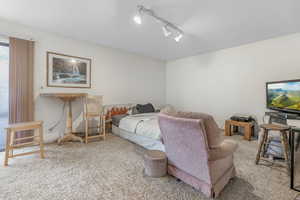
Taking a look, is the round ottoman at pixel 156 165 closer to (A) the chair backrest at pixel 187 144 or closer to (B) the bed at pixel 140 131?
(A) the chair backrest at pixel 187 144

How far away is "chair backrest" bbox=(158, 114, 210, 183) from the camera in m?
1.35

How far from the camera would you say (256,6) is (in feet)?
7.29

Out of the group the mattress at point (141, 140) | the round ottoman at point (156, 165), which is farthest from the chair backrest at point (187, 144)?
the mattress at point (141, 140)

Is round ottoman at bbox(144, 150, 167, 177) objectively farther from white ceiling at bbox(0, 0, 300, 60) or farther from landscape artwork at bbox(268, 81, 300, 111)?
landscape artwork at bbox(268, 81, 300, 111)

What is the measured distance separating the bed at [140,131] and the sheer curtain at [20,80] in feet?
6.11

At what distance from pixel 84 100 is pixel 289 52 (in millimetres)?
4879

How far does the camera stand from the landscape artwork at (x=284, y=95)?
2.71 m

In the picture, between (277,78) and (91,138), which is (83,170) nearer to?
(91,138)

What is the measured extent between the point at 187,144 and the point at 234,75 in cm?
330

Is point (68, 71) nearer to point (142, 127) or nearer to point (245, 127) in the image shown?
point (142, 127)

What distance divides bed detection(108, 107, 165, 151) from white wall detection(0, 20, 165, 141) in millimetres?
940

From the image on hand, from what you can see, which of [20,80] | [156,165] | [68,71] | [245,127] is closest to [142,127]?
[156,165]

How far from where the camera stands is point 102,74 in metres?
4.09

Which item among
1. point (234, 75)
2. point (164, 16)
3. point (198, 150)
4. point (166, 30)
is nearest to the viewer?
point (198, 150)
